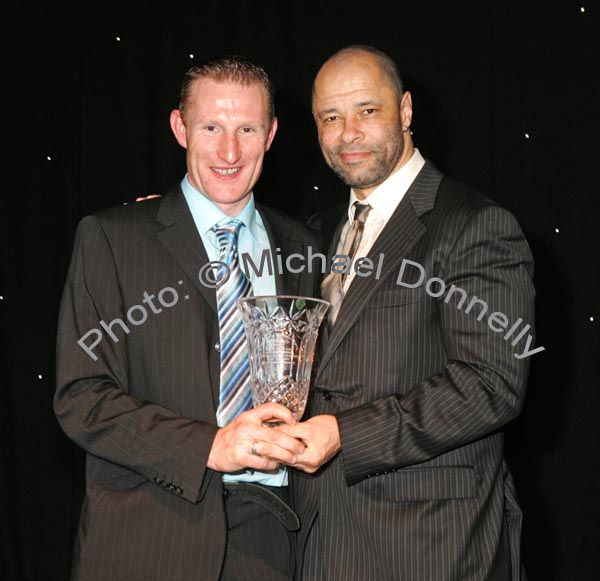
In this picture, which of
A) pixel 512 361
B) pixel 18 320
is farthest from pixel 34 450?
pixel 512 361

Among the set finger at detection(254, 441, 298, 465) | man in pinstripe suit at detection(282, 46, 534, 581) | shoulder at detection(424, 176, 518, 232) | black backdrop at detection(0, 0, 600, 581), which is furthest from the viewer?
black backdrop at detection(0, 0, 600, 581)

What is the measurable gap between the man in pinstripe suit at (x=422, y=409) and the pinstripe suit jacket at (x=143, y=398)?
246 mm

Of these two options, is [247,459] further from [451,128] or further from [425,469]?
[451,128]

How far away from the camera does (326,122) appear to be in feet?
7.40

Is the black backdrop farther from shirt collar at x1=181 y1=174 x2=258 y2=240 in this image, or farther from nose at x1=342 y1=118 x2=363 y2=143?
shirt collar at x1=181 y1=174 x2=258 y2=240

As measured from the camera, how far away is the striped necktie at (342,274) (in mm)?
2107

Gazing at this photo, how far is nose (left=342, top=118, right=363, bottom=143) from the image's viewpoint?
2.20 metres

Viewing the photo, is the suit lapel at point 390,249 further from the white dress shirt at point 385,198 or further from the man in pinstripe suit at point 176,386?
the man in pinstripe suit at point 176,386

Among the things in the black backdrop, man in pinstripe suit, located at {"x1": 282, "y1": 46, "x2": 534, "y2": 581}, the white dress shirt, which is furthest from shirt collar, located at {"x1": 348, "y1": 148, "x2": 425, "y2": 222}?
the black backdrop

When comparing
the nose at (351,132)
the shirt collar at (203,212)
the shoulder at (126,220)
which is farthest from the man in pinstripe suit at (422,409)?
the shoulder at (126,220)

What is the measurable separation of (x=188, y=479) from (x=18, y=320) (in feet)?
6.12

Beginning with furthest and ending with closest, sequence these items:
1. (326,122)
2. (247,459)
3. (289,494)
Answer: (326,122) → (289,494) → (247,459)

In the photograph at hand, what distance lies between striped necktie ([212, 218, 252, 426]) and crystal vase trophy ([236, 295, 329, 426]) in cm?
12

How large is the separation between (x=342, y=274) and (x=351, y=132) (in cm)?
36
